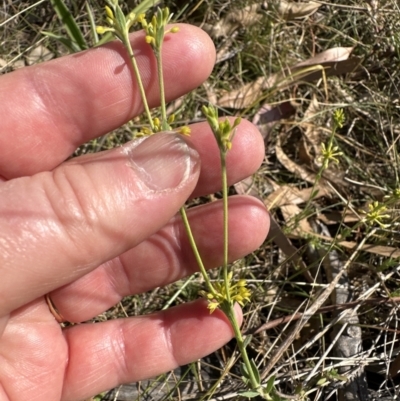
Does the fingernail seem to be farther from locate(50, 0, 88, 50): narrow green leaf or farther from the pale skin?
locate(50, 0, 88, 50): narrow green leaf

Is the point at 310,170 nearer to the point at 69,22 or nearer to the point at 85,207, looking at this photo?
the point at 69,22

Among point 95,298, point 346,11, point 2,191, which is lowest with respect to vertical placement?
point 95,298

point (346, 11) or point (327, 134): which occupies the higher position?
point (346, 11)

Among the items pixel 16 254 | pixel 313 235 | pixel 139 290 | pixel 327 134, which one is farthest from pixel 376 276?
pixel 16 254

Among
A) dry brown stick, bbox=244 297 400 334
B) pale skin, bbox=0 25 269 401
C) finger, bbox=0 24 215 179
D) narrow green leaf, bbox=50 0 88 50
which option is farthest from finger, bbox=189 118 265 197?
narrow green leaf, bbox=50 0 88 50

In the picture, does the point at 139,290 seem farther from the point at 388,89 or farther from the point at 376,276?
the point at 388,89

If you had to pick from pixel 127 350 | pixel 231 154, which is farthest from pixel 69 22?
pixel 127 350
